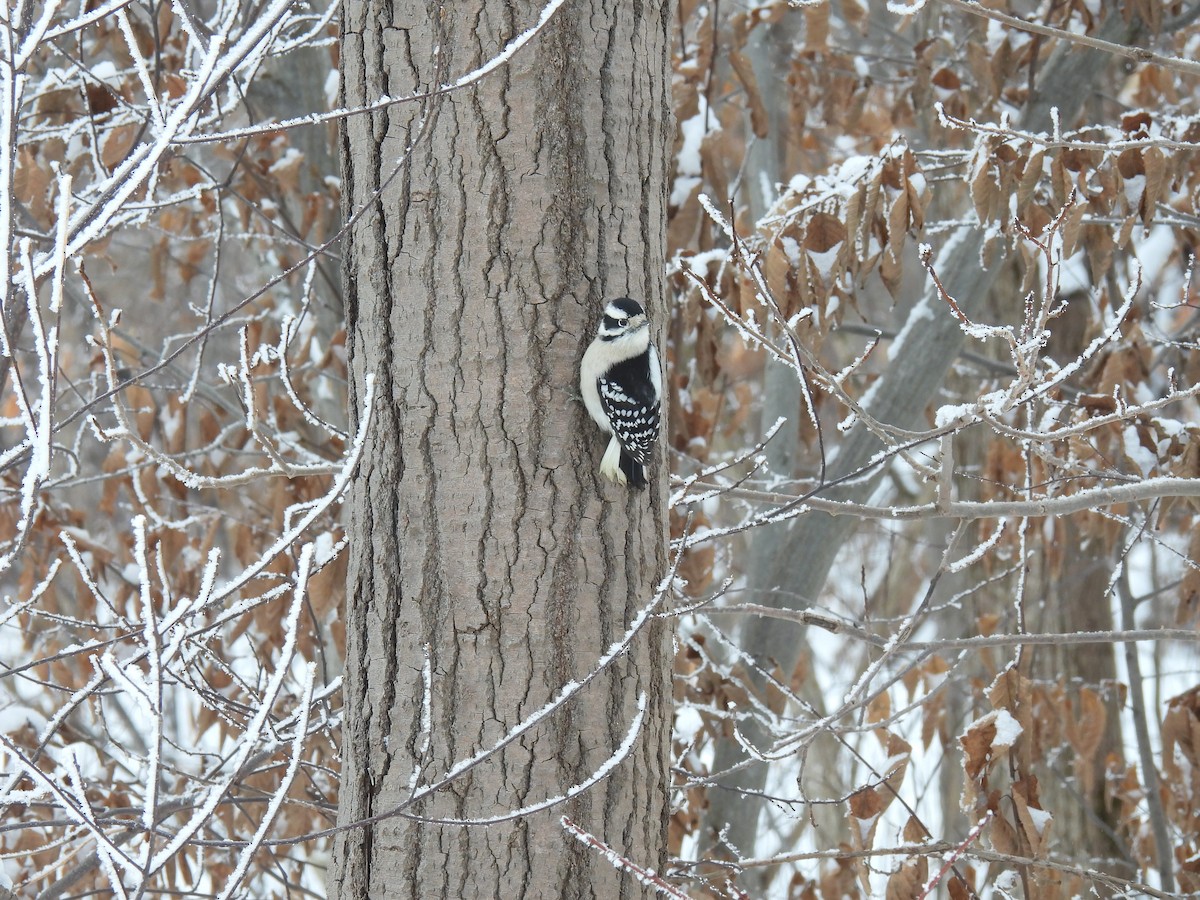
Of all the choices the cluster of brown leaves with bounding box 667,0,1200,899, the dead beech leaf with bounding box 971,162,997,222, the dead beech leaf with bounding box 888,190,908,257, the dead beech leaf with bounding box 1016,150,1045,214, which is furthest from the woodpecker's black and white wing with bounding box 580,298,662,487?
the dead beech leaf with bounding box 1016,150,1045,214

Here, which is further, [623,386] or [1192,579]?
[1192,579]

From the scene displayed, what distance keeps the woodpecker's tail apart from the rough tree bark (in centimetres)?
4

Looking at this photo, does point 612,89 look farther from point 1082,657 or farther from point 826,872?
point 1082,657

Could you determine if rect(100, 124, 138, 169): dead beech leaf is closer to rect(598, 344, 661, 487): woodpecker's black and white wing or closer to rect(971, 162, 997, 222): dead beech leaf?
rect(598, 344, 661, 487): woodpecker's black and white wing

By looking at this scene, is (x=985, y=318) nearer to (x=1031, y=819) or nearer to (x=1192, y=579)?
(x=1192, y=579)

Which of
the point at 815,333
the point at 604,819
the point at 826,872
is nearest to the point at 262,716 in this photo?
the point at 604,819

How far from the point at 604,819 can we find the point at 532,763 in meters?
0.20

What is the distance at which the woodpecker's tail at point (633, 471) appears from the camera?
2.47m

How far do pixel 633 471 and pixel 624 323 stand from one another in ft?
1.06

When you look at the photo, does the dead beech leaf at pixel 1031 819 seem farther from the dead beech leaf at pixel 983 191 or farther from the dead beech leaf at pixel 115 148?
the dead beech leaf at pixel 115 148

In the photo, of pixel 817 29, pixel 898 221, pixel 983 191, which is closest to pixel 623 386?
pixel 898 221

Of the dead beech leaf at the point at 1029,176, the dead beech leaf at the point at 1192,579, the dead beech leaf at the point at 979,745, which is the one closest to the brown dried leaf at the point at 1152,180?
the dead beech leaf at the point at 1029,176

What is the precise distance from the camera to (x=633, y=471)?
2.48 m

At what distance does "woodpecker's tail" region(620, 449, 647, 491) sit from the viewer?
97.3 inches
